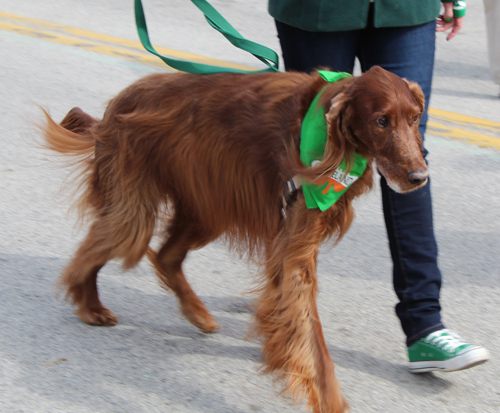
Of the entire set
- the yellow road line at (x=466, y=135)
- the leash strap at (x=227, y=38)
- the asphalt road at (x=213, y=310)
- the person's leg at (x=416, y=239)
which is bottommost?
the yellow road line at (x=466, y=135)

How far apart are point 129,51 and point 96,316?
4.57m

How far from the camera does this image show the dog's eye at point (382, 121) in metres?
2.00

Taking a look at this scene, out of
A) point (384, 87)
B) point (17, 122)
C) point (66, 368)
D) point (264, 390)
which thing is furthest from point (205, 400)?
point (17, 122)

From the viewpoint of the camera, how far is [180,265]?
2922 millimetres

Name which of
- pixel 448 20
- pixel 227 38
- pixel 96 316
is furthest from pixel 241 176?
pixel 448 20

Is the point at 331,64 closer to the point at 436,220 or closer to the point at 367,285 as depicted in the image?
the point at 367,285

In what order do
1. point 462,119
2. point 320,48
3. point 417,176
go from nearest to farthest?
point 417,176, point 320,48, point 462,119

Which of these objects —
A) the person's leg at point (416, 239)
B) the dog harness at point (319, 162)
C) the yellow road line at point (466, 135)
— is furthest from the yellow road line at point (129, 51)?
the dog harness at point (319, 162)

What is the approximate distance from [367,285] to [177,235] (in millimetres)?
988

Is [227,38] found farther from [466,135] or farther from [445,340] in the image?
[466,135]

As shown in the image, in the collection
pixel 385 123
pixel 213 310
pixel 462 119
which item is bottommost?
pixel 462 119

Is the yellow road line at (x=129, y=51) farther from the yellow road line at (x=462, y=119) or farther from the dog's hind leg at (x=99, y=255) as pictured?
the dog's hind leg at (x=99, y=255)

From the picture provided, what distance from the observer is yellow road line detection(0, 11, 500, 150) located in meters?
5.20

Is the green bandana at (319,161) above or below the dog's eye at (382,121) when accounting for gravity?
below
